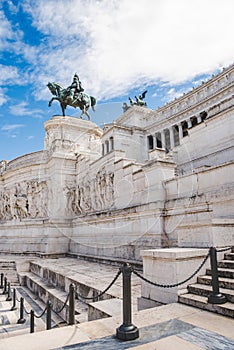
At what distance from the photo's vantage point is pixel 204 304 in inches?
173

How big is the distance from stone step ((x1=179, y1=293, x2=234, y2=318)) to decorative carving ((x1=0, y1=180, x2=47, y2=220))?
56.2 feet

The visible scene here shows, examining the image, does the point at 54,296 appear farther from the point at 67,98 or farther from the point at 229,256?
the point at 67,98

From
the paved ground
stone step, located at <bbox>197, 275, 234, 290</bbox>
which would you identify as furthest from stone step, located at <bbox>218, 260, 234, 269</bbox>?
the paved ground

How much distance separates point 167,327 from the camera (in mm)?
3652

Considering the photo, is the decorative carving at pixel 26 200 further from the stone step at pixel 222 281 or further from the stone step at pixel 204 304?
the stone step at pixel 204 304

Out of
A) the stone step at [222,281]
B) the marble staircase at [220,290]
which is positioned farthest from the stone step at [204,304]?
the stone step at [222,281]

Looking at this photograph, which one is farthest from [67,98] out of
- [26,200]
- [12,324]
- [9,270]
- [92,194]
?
[12,324]

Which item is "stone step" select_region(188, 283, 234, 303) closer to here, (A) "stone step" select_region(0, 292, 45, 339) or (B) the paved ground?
(B) the paved ground

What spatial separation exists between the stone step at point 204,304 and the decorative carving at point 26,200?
56.2 ft

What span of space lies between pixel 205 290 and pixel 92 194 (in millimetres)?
12859

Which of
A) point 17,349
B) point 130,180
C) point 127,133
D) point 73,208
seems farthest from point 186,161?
point 127,133

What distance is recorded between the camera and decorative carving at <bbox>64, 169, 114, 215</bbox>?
15.1 metres

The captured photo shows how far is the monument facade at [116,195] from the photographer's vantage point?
8.82 metres

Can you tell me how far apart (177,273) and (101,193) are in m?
11.2
